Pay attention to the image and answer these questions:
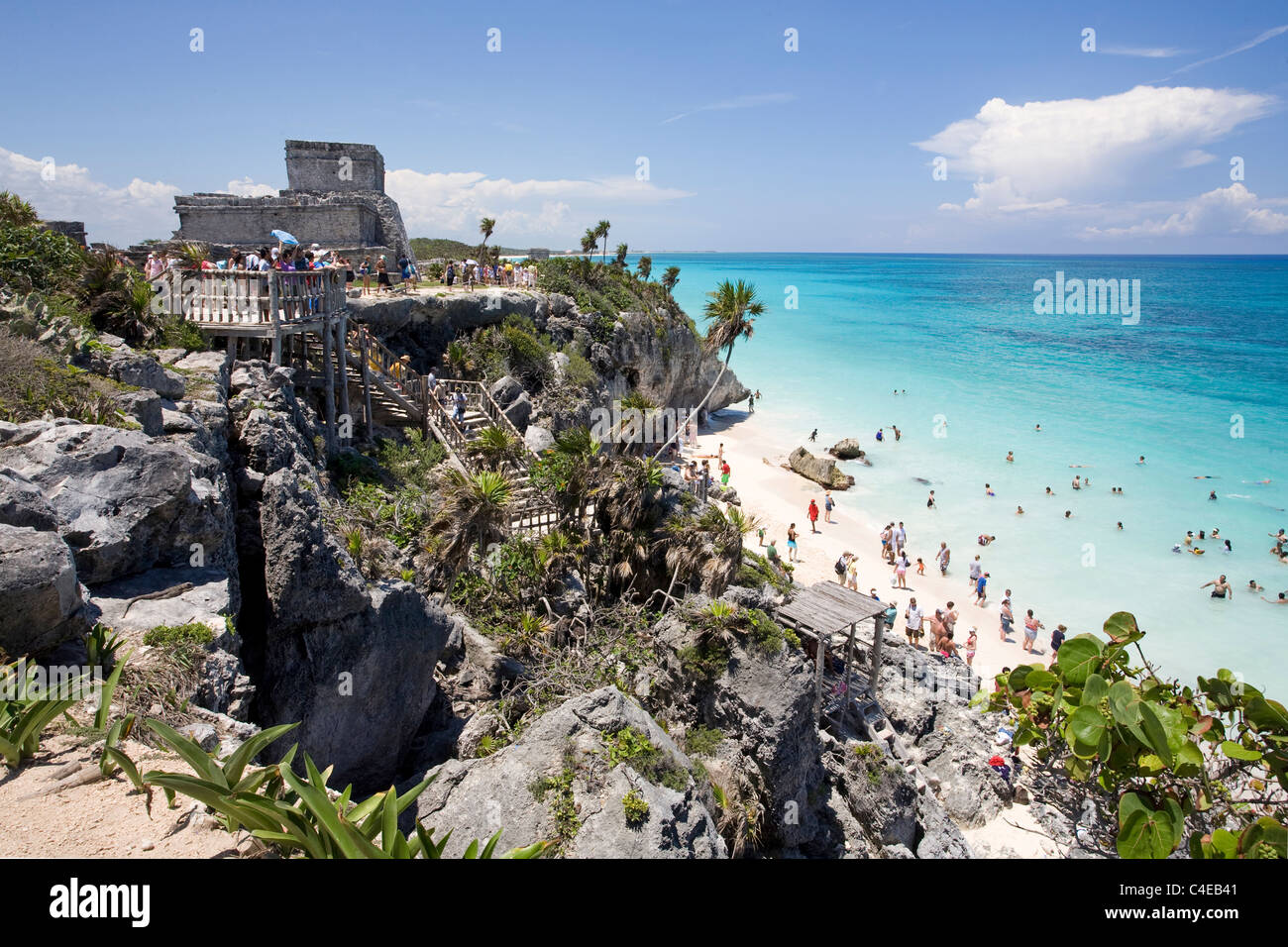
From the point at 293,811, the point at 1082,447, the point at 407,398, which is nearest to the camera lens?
the point at 293,811

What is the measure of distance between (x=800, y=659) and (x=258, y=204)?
85.7ft

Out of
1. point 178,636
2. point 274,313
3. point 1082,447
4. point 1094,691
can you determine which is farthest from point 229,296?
point 1082,447

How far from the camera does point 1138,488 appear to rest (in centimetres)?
3497

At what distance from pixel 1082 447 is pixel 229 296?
43.6m

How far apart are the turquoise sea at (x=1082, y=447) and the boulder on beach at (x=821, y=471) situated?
1341mm

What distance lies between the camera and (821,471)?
34062mm

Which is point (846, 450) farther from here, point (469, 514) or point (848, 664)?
point (469, 514)

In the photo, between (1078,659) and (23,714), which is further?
(1078,659)

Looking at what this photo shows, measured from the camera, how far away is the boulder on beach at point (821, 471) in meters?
33.7

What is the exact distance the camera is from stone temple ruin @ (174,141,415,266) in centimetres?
2580

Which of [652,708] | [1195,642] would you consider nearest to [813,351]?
[1195,642]

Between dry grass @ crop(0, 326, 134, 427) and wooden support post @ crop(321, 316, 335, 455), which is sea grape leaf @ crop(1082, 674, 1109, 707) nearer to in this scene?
dry grass @ crop(0, 326, 134, 427)

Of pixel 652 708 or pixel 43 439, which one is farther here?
pixel 652 708
